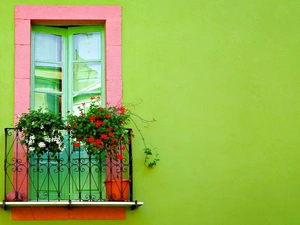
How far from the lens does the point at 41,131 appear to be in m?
10.0

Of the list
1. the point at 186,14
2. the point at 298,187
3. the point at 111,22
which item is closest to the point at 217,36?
the point at 186,14

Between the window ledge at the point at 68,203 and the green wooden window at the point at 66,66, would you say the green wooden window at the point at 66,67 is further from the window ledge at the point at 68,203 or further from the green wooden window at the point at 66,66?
the window ledge at the point at 68,203

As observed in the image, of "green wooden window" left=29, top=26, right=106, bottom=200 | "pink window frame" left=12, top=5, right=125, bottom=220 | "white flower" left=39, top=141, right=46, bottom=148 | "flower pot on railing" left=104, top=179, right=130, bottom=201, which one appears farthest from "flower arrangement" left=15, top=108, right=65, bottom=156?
"flower pot on railing" left=104, top=179, right=130, bottom=201

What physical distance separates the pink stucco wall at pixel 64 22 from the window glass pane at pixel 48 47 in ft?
0.66

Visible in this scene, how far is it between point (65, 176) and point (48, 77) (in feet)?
4.06

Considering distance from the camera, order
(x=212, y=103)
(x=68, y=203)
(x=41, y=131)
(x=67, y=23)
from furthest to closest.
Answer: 1. (x=67, y=23)
2. (x=212, y=103)
3. (x=41, y=131)
4. (x=68, y=203)

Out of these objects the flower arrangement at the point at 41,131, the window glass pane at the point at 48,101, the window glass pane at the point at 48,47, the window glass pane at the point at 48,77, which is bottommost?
the flower arrangement at the point at 41,131

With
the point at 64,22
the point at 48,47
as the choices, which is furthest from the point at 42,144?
the point at 64,22

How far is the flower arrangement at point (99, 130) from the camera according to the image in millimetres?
10016

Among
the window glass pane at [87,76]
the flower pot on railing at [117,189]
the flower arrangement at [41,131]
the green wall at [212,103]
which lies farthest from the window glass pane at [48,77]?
the flower pot on railing at [117,189]

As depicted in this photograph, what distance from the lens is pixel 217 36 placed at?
10727 mm

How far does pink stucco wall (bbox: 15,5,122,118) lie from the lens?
34.2 ft

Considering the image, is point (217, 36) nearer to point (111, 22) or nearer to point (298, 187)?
point (111, 22)

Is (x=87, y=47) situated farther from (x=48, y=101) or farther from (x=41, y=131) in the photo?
(x=41, y=131)
